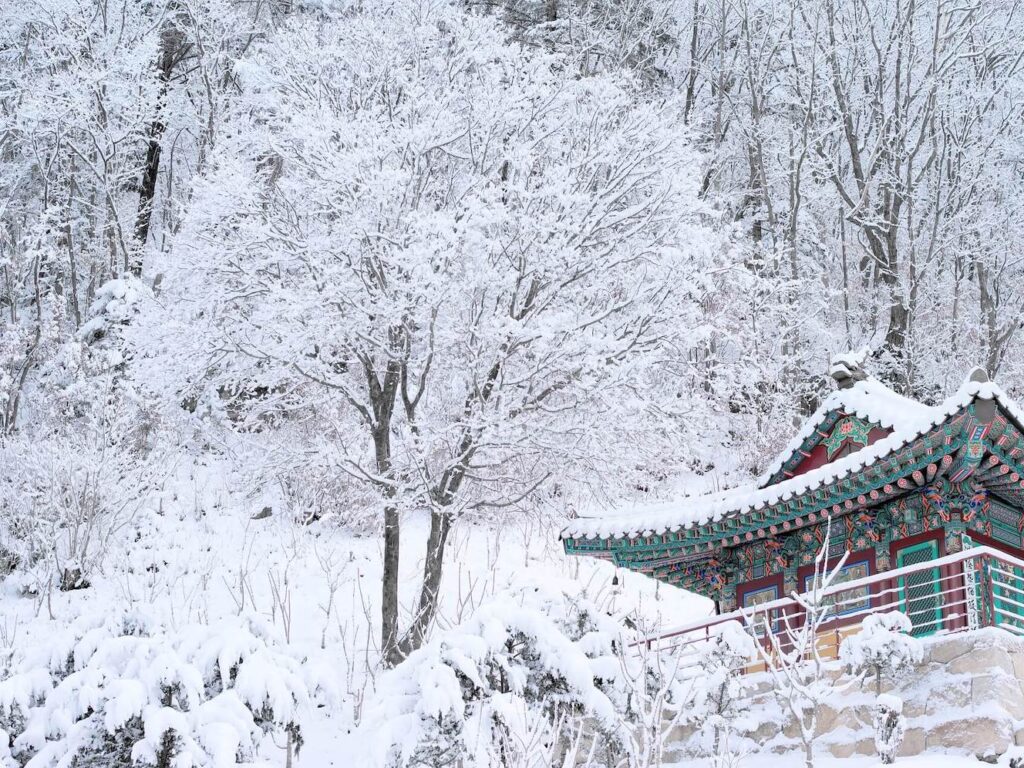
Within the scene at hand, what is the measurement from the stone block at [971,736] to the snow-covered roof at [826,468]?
8.97 feet

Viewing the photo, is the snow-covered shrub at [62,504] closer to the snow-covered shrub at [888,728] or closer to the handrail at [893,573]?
the handrail at [893,573]

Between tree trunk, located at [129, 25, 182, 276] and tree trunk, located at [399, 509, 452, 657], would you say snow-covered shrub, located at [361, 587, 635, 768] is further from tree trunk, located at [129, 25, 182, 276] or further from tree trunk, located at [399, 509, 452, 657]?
tree trunk, located at [129, 25, 182, 276]

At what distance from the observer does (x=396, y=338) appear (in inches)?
674

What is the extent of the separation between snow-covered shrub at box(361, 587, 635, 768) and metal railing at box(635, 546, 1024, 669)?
965 millimetres

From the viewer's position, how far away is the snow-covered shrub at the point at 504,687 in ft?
28.3

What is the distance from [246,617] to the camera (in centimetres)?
1003

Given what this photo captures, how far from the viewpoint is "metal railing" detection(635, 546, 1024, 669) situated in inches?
429

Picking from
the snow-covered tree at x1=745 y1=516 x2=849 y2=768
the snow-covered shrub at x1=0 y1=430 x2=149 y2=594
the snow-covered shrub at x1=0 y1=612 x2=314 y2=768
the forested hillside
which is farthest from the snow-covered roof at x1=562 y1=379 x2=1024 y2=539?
the snow-covered shrub at x1=0 y1=430 x2=149 y2=594

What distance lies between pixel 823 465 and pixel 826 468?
1.10 metres

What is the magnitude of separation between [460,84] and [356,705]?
9.73m

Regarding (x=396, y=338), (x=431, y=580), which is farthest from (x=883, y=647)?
(x=396, y=338)

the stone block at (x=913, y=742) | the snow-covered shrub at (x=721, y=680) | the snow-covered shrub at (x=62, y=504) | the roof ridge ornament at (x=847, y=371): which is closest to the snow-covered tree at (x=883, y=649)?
the stone block at (x=913, y=742)

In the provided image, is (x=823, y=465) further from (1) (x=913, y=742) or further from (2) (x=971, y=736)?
(2) (x=971, y=736)

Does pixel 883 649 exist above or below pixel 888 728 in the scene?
above
